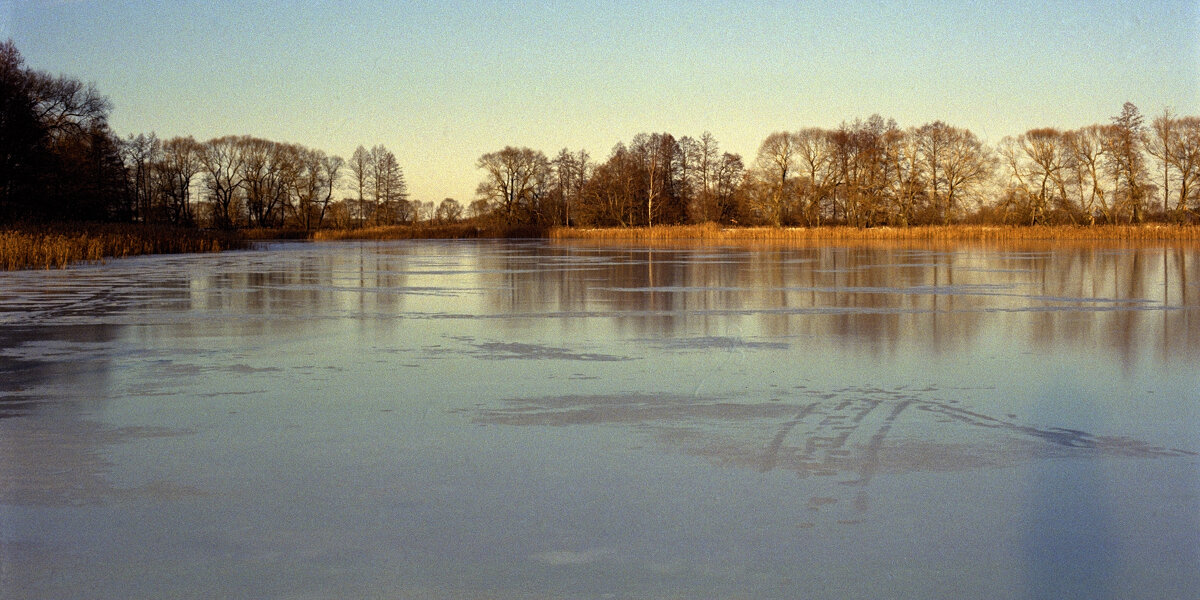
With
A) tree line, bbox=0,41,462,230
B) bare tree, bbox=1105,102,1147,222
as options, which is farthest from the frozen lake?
bare tree, bbox=1105,102,1147,222

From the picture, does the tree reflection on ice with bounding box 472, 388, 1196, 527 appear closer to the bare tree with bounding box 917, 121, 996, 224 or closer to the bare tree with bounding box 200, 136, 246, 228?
the bare tree with bounding box 917, 121, 996, 224

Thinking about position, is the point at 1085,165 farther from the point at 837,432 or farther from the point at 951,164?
the point at 837,432

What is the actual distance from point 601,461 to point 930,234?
4192 centimetres

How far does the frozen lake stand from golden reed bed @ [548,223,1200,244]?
31820mm

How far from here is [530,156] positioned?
7194 cm

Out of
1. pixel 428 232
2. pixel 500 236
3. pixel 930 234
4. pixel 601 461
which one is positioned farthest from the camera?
pixel 500 236

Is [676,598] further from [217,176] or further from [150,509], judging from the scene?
[217,176]

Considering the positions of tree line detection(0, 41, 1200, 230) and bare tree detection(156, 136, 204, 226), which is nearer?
tree line detection(0, 41, 1200, 230)

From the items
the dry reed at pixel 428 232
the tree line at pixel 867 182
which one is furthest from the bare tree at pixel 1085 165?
the dry reed at pixel 428 232

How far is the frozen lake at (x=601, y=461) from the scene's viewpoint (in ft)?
8.98

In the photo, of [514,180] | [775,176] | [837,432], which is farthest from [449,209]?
[837,432]

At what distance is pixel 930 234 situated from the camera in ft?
141

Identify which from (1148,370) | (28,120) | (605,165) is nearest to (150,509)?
(1148,370)

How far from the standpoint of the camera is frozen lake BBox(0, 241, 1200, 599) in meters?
2.74
